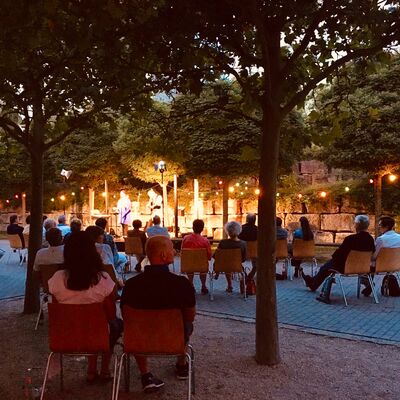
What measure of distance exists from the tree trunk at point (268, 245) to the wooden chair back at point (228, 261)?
12.7 feet

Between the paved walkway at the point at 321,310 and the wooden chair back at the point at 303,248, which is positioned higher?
the wooden chair back at the point at 303,248

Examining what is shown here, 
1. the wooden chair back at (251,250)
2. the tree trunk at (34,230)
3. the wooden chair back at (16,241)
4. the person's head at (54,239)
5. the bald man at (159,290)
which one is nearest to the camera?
the bald man at (159,290)

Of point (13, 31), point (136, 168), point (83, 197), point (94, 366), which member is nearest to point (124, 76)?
point (13, 31)

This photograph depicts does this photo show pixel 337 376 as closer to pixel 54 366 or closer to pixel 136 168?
pixel 54 366

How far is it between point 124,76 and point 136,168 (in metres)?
15.2

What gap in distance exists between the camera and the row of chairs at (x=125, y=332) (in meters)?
4.01

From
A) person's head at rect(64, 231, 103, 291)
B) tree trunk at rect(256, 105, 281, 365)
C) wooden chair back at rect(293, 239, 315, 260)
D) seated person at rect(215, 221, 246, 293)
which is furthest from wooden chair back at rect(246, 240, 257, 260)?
person's head at rect(64, 231, 103, 291)

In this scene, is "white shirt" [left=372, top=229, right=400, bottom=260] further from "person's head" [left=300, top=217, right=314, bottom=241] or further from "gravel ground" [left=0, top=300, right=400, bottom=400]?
"gravel ground" [left=0, top=300, right=400, bottom=400]

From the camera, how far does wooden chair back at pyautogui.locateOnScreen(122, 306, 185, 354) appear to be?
157 inches

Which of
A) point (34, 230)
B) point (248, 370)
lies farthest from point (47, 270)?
point (248, 370)

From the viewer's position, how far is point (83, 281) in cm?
446

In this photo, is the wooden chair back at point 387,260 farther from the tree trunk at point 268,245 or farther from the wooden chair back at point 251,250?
the tree trunk at point 268,245

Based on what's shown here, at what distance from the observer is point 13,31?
5426mm

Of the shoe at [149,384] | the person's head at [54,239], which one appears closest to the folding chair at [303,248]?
the person's head at [54,239]
